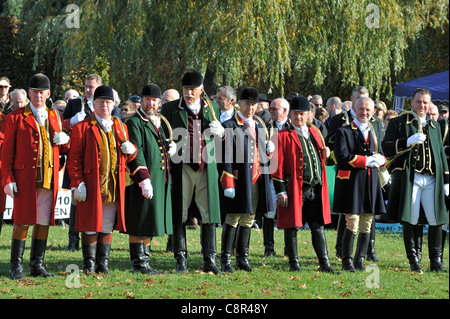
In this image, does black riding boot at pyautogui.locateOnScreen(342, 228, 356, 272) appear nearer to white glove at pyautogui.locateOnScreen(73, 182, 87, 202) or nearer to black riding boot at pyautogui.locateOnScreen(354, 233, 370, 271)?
black riding boot at pyautogui.locateOnScreen(354, 233, 370, 271)

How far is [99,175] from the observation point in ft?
27.8

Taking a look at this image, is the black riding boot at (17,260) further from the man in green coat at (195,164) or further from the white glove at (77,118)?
the white glove at (77,118)

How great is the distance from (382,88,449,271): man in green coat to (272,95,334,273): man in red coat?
1.03m

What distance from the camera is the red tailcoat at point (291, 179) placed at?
9156 millimetres

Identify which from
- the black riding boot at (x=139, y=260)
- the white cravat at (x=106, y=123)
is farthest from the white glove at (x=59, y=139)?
the black riding boot at (x=139, y=260)

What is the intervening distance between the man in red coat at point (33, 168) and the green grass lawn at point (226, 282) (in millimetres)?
384

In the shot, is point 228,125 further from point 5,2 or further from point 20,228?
point 5,2

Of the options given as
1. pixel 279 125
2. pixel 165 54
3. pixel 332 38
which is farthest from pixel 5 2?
pixel 279 125

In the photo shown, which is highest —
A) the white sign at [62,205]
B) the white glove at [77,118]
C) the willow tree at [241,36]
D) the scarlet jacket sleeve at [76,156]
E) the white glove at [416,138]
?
the willow tree at [241,36]

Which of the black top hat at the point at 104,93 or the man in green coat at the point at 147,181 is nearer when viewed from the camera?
the black top hat at the point at 104,93

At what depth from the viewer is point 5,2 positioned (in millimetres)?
31484

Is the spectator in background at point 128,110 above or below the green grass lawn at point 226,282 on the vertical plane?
above

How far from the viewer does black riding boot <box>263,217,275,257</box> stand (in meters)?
10.8

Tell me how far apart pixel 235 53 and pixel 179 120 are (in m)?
7.47
